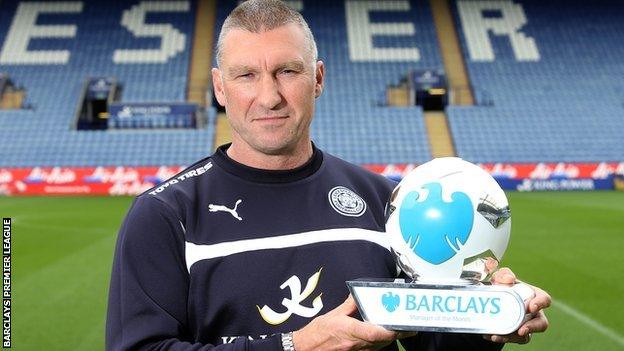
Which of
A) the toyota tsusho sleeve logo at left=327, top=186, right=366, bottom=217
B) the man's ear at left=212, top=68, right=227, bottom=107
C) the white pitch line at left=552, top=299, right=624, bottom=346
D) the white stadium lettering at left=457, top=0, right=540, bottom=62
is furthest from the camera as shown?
the white stadium lettering at left=457, top=0, right=540, bottom=62

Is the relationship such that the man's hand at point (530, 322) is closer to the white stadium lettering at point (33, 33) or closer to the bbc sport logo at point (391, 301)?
the bbc sport logo at point (391, 301)

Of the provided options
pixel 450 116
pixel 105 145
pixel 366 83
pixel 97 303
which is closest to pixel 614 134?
pixel 450 116

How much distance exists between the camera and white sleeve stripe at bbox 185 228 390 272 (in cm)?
198

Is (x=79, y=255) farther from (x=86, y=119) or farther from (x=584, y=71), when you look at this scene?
(x=584, y=71)

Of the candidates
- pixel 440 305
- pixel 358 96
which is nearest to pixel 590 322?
pixel 440 305

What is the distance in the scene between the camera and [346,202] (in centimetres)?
217

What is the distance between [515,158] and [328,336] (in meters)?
22.4

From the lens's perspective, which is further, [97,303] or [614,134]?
[614,134]

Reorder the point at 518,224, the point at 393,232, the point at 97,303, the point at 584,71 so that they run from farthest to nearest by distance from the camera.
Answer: the point at 584,71
the point at 518,224
the point at 97,303
the point at 393,232

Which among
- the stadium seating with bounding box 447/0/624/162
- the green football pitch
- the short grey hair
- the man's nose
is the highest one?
the stadium seating with bounding box 447/0/624/162

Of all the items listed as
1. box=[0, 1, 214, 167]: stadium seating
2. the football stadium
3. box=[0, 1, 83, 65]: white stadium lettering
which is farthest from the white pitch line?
box=[0, 1, 83, 65]: white stadium lettering

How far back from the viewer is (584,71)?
26.9m

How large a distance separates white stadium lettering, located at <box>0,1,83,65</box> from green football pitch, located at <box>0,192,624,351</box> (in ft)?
38.9

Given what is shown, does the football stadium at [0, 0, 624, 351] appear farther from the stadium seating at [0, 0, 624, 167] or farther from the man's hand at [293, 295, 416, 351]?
the man's hand at [293, 295, 416, 351]
